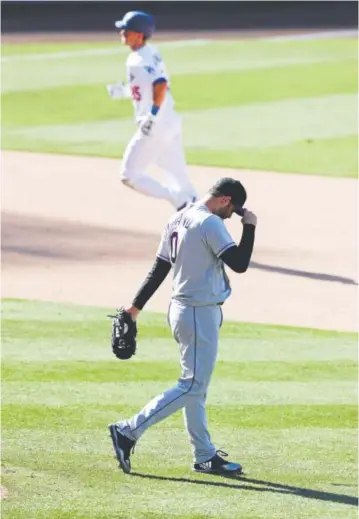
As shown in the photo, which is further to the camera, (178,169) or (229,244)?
(178,169)

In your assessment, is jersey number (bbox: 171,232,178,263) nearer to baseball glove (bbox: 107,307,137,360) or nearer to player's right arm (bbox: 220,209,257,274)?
player's right arm (bbox: 220,209,257,274)

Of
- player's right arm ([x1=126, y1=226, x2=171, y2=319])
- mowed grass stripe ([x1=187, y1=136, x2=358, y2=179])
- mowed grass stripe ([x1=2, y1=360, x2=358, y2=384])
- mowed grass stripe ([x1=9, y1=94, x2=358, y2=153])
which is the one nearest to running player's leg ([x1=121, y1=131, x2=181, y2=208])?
mowed grass stripe ([x1=2, y1=360, x2=358, y2=384])

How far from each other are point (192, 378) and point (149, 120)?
20.5 feet

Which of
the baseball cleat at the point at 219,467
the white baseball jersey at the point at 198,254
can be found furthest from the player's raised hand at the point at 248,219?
the baseball cleat at the point at 219,467

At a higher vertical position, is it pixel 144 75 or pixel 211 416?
pixel 144 75

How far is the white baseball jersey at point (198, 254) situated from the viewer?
8.21m

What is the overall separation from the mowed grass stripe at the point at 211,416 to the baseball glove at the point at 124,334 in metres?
0.74

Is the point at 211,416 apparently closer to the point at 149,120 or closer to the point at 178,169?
the point at 149,120

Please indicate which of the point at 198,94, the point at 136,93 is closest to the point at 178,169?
the point at 136,93

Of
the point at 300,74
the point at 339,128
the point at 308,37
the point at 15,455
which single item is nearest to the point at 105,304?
the point at 15,455

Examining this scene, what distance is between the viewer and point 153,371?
34.6 ft

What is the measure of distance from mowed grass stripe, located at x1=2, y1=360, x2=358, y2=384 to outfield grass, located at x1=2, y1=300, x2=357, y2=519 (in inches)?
0.4

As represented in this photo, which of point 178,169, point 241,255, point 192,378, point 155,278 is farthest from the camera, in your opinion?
point 178,169

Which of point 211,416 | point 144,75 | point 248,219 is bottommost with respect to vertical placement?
point 211,416
